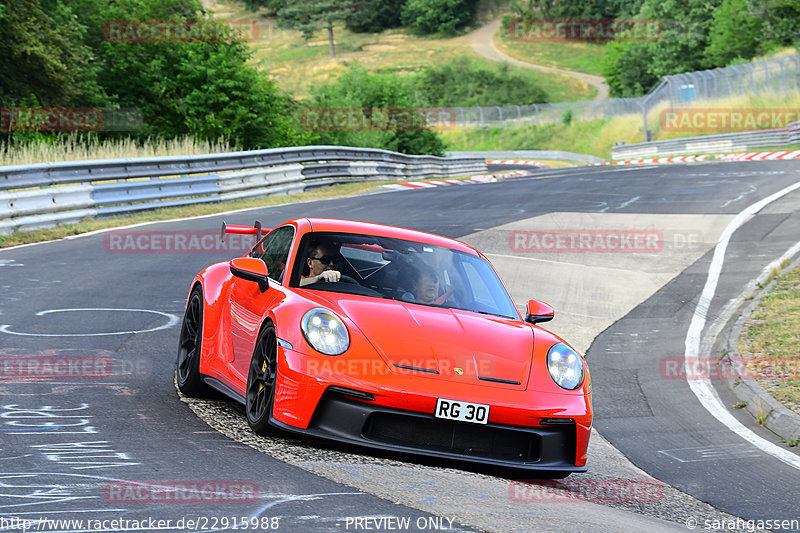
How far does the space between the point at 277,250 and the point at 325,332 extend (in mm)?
1589

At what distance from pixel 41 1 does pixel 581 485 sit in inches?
1116

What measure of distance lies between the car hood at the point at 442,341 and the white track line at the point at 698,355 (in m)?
2.49

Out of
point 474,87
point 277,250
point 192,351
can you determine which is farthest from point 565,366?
point 474,87

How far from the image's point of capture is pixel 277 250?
712 centimetres

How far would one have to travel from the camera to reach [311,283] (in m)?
6.55

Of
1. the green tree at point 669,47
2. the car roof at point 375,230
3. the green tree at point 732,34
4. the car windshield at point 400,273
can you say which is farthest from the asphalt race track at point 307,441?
the green tree at point 669,47

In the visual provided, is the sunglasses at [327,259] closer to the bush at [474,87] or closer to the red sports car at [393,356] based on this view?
the red sports car at [393,356]

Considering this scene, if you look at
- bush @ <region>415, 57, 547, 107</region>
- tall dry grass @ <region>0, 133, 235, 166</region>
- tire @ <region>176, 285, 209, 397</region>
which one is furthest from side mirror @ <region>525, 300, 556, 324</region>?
bush @ <region>415, 57, 547, 107</region>

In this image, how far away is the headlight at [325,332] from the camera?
5.59 meters

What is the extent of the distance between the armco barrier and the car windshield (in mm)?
11200

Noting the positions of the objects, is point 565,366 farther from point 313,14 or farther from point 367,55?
point 313,14

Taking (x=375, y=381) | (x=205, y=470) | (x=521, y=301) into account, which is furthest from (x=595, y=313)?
(x=205, y=470)

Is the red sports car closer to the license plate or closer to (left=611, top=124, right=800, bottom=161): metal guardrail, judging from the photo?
the license plate

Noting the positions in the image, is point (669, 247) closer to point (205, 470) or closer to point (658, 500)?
point (658, 500)
